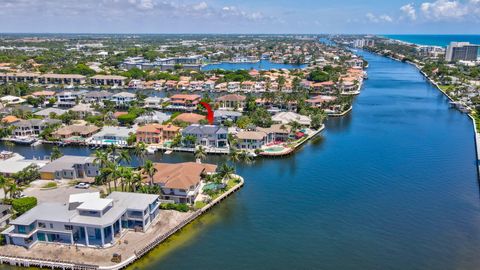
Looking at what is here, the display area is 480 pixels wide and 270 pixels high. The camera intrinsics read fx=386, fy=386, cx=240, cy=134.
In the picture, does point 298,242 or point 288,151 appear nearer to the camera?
point 298,242

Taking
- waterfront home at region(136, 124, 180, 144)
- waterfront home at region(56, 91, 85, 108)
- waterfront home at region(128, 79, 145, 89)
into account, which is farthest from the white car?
Result: waterfront home at region(128, 79, 145, 89)

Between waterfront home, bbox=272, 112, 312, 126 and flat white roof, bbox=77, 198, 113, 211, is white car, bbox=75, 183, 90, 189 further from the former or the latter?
waterfront home, bbox=272, 112, 312, 126

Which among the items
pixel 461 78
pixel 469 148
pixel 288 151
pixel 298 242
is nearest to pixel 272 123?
pixel 288 151

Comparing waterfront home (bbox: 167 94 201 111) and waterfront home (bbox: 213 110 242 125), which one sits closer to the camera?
waterfront home (bbox: 213 110 242 125)

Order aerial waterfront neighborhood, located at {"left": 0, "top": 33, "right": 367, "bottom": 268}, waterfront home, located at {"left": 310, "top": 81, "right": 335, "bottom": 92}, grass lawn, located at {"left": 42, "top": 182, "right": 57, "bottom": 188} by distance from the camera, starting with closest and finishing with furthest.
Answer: aerial waterfront neighborhood, located at {"left": 0, "top": 33, "right": 367, "bottom": 268} → grass lawn, located at {"left": 42, "top": 182, "right": 57, "bottom": 188} → waterfront home, located at {"left": 310, "top": 81, "right": 335, "bottom": 92}

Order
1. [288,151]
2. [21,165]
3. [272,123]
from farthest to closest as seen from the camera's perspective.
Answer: [272,123]
[288,151]
[21,165]

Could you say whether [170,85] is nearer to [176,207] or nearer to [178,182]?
[178,182]

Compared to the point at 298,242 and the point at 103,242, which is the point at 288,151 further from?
the point at 103,242
